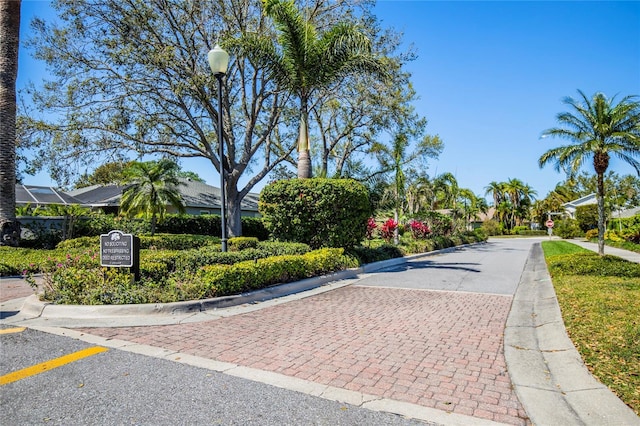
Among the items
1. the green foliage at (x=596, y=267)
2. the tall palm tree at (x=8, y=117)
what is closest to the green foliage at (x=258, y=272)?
the green foliage at (x=596, y=267)

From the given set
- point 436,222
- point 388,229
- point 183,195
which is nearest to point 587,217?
point 436,222

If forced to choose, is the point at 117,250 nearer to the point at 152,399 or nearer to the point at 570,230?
the point at 152,399

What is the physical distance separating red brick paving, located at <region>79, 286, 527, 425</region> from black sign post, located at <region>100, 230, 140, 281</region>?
68.0 inches

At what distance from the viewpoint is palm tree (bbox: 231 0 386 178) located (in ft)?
40.9

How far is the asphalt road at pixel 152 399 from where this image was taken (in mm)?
2947

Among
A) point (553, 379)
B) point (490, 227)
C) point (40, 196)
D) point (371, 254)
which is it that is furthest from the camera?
point (490, 227)

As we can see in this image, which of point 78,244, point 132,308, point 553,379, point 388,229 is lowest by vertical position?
point 553,379

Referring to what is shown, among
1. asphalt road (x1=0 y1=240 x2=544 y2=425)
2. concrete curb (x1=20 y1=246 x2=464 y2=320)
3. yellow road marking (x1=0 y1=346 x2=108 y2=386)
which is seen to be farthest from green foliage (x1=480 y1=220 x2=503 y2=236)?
yellow road marking (x1=0 y1=346 x2=108 y2=386)

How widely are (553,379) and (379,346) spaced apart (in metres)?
1.84

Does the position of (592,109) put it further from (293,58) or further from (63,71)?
(63,71)

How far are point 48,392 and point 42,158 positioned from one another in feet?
55.9

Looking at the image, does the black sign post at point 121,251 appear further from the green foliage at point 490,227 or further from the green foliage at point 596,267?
the green foliage at point 490,227

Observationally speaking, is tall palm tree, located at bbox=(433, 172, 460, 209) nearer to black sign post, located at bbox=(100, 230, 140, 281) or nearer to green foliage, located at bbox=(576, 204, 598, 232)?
green foliage, located at bbox=(576, 204, 598, 232)

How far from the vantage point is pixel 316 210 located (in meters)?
11.4
